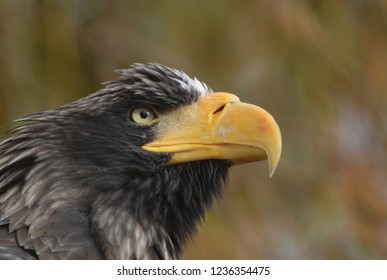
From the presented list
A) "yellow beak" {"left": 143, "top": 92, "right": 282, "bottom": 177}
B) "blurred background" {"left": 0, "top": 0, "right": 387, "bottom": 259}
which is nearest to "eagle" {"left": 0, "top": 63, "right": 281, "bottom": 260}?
"yellow beak" {"left": 143, "top": 92, "right": 282, "bottom": 177}

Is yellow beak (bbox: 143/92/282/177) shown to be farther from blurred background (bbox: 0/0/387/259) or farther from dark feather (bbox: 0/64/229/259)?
blurred background (bbox: 0/0/387/259)

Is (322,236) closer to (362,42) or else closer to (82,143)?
(362,42)

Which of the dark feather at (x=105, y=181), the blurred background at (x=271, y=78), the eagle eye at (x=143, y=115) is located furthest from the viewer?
the blurred background at (x=271, y=78)

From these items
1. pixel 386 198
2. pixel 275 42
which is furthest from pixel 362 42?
pixel 386 198

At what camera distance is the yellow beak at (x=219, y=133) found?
307cm

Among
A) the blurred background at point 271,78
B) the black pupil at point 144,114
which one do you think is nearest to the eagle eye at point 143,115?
the black pupil at point 144,114

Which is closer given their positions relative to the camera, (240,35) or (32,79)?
(32,79)

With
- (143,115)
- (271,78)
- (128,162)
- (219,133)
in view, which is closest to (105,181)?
(128,162)

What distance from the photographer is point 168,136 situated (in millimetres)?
3197

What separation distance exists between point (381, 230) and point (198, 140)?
2417mm

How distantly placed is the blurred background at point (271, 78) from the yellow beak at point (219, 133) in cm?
169

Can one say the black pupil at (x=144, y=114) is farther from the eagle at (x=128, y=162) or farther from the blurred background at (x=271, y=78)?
the blurred background at (x=271, y=78)

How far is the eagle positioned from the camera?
3053 millimetres

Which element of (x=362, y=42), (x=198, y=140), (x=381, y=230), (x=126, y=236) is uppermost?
(x=362, y=42)
